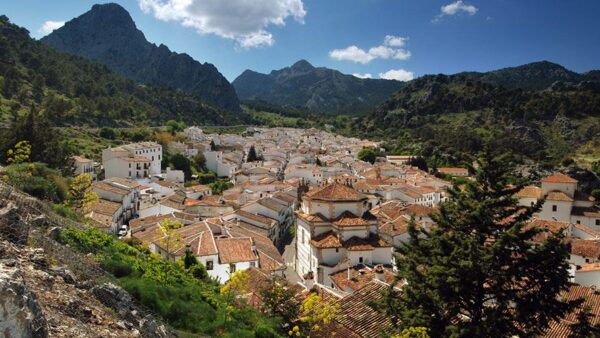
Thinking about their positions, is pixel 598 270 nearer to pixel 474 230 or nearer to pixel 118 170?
pixel 474 230

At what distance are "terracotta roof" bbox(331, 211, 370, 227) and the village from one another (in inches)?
2.9

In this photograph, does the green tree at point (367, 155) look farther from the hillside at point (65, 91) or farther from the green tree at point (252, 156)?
the hillside at point (65, 91)

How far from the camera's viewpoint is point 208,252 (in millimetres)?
24906

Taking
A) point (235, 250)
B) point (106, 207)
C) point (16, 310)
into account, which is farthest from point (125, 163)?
point (16, 310)

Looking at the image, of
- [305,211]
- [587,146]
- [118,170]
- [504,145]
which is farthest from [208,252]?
[587,146]

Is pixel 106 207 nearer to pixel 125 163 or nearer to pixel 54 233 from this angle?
pixel 125 163

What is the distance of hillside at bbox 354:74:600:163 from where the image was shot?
325 feet

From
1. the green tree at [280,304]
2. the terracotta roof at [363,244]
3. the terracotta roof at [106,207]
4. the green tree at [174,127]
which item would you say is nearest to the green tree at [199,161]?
the green tree at [174,127]

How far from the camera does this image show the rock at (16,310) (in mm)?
4336

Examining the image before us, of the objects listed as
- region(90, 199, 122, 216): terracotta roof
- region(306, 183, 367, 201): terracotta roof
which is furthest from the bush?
region(306, 183, 367, 201): terracotta roof

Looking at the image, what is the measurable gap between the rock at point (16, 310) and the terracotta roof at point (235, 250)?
20573mm

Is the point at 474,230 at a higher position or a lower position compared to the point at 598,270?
higher

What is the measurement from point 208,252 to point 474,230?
16.2 meters

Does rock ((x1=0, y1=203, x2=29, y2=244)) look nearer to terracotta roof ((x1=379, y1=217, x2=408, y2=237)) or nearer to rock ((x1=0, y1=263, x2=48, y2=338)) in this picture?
rock ((x1=0, y1=263, x2=48, y2=338))
